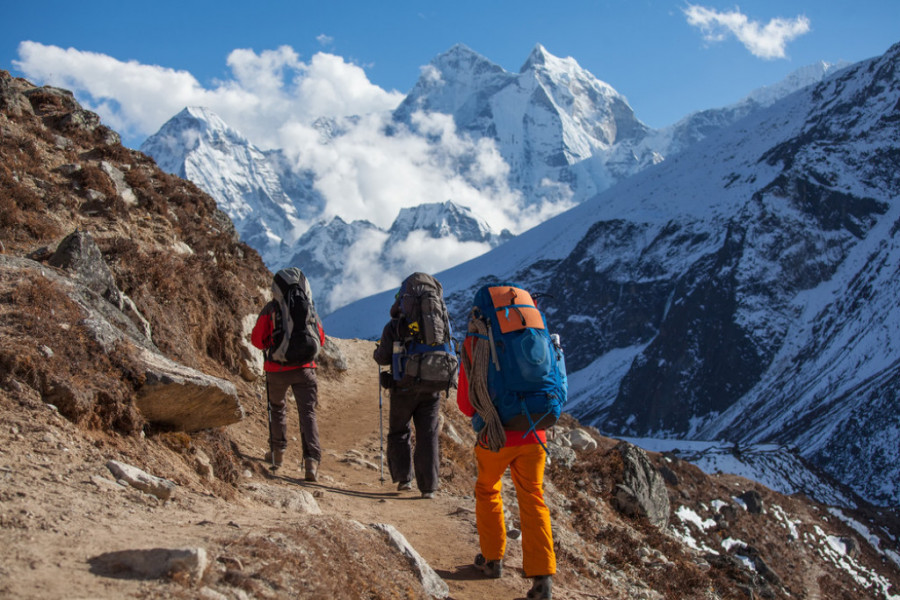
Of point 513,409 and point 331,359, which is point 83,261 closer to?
point 513,409

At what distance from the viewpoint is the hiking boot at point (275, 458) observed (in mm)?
8134

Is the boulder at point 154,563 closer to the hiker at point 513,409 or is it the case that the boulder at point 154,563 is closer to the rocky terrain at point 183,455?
the rocky terrain at point 183,455

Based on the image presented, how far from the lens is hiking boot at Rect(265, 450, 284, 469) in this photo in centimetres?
813

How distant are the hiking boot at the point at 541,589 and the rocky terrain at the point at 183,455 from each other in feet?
1.01

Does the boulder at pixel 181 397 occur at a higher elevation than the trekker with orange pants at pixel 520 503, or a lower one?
higher

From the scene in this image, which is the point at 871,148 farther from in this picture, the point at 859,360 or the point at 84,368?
the point at 84,368

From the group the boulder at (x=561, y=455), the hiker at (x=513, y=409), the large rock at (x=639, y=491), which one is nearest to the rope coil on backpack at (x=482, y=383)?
the hiker at (x=513, y=409)

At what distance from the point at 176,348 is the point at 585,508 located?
21.4 ft

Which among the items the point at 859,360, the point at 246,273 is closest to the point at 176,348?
the point at 246,273

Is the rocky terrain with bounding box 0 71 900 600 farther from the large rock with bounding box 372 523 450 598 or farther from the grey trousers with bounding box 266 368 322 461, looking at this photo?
the grey trousers with bounding box 266 368 322 461

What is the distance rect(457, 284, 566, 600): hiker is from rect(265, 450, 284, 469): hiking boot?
3.38 metres

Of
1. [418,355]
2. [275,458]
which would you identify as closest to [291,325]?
[418,355]

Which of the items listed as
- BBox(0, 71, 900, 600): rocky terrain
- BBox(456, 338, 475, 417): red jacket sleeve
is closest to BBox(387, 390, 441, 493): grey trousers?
BBox(0, 71, 900, 600): rocky terrain

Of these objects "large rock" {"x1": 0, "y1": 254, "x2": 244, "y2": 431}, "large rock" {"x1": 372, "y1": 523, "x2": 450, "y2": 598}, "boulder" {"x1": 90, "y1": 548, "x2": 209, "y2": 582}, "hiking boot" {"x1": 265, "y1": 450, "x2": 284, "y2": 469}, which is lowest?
"large rock" {"x1": 372, "y1": 523, "x2": 450, "y2": 598}
